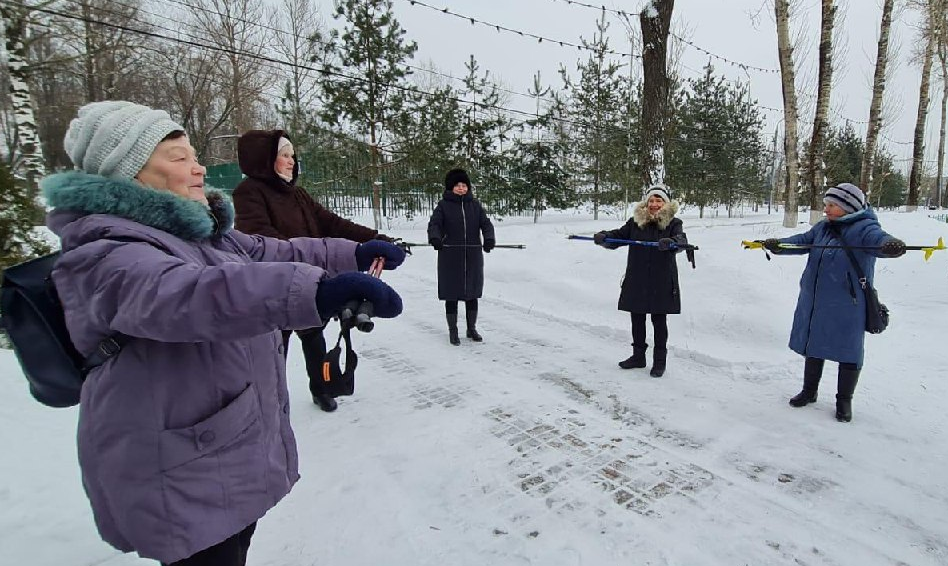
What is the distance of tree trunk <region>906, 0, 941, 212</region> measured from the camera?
1702 centimetres

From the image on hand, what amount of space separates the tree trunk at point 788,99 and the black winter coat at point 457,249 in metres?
9.10

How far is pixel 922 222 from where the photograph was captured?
11.9 metres

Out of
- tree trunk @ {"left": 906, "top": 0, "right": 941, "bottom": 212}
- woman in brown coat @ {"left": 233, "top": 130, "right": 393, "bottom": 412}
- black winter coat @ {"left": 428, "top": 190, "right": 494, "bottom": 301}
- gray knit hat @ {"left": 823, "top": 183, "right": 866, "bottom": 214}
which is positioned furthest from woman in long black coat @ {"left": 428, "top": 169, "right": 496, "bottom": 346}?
tree trunk @ {"left": 906, "top": 0, "right": 941, "bottom": 212}

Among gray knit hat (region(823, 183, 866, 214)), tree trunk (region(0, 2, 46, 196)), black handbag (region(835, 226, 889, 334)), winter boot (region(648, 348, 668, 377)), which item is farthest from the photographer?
tree trunk (region(0, 2, 46, 196))

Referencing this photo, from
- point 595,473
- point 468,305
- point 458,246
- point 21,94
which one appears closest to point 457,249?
point 458,246

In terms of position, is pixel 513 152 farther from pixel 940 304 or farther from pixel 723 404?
pixel 723 404

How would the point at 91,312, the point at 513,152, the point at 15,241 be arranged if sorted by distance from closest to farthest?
the point at 91,312, the point at 15,241, the point at 513,152

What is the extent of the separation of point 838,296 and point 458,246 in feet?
11.4

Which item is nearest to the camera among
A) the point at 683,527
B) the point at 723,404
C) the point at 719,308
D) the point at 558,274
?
the point at 683,527

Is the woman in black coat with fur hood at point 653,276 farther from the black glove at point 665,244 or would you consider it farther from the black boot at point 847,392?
the black boot at point 847,392

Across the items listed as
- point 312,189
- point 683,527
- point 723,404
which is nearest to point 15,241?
point 683,527

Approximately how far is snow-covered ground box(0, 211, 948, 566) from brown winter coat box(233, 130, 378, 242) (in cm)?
141

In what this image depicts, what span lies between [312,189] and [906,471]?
17.0 m

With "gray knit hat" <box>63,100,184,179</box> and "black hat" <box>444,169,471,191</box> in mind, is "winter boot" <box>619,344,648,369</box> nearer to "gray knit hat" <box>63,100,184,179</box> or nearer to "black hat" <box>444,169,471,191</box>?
"black hat" <box>444,169,471,191</box>
